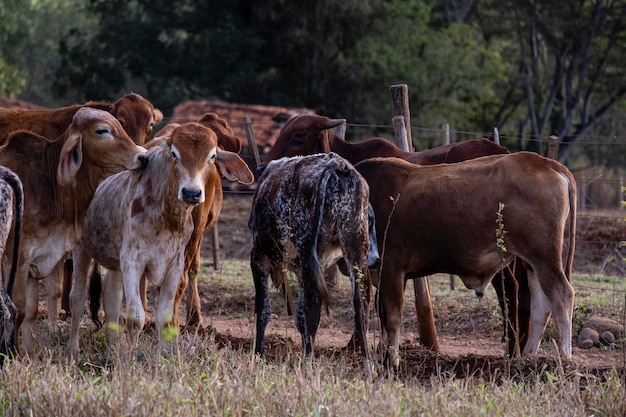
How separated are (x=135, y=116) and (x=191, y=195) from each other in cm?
302

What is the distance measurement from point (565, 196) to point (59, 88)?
83.3 feet

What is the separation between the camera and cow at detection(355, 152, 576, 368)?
25.1 feet

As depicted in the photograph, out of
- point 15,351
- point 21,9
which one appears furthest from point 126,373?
point 21,9

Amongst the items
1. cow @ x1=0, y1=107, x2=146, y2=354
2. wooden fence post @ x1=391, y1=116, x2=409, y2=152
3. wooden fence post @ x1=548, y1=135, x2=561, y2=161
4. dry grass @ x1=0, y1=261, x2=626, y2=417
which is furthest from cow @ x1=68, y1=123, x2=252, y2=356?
wooden fence post @ x1=548, y1=135, x2=561, y2=161

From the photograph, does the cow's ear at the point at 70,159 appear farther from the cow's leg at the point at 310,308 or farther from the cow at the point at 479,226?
the cow at the point at 479,226

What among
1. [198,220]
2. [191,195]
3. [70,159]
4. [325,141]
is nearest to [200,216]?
[198,220]

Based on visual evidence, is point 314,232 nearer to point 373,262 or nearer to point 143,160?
point 373,262

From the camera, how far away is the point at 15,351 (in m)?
7.02

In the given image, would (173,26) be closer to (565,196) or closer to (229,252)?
(229,252)

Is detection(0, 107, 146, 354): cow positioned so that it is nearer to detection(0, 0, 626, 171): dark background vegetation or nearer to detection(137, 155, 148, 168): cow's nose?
detection(137, 155, 148, 168): cow's nose

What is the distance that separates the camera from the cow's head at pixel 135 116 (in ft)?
31.8

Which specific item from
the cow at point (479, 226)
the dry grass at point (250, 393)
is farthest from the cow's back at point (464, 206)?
the dry grass at point (250, 393)

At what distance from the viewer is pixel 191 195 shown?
6.95 metres

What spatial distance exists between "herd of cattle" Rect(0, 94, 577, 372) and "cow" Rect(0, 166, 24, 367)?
0.01m
